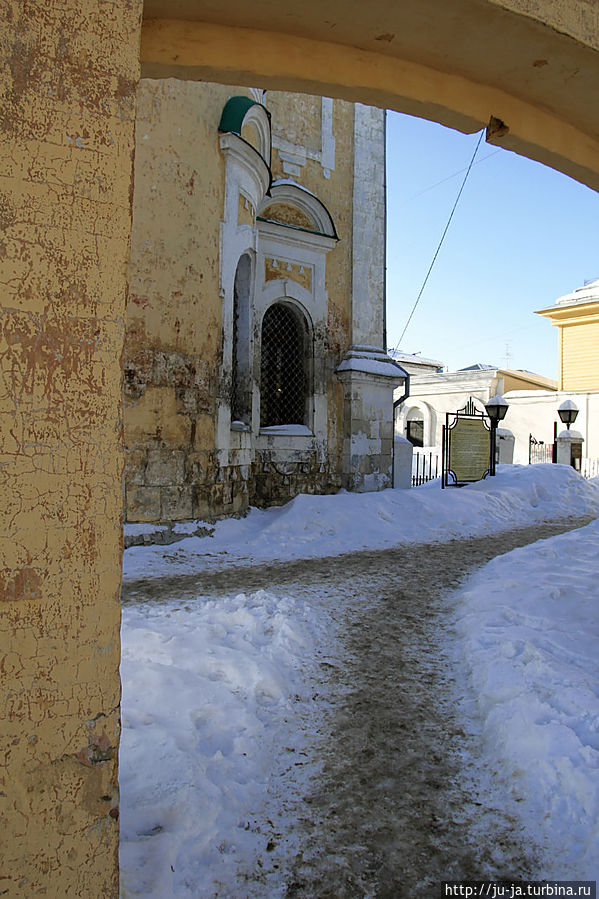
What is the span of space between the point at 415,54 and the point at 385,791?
2948mm

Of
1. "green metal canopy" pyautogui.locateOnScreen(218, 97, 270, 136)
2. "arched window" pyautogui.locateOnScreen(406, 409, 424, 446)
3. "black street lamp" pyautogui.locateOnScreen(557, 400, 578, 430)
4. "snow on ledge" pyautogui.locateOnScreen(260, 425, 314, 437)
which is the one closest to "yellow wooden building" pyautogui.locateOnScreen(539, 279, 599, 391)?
"black street lamp" pyautogui.locateOnScreen(557, 400, 578, 430)

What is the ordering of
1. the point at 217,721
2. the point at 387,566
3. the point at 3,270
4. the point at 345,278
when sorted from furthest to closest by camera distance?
the point at 345,278 < the point at 387,566 < the point at 217,721 < the point at 3,270

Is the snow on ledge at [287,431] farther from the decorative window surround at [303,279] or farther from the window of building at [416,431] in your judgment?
the window of building at [416,431]

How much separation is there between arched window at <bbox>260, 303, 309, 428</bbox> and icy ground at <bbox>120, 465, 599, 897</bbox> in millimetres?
5380

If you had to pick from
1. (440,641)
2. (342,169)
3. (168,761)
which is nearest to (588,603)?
(440,641)

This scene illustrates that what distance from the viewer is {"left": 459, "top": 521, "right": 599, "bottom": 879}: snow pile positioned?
2262 millimetres

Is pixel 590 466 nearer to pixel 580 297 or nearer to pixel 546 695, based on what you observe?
pixel 580 297

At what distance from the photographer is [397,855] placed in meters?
2.14

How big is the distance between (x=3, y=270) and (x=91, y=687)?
3.40 ft

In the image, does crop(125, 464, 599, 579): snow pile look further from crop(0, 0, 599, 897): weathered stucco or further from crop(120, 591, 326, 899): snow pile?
crop(0, 0, 599, 897): weathered stucco

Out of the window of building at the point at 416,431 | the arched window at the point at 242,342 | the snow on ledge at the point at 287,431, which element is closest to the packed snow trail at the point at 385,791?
the arched window at the point at 242,342

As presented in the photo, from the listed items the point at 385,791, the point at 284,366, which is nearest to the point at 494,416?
the point at 284,366

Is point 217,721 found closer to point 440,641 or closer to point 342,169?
point 440,641

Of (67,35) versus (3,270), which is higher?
(67,35)
